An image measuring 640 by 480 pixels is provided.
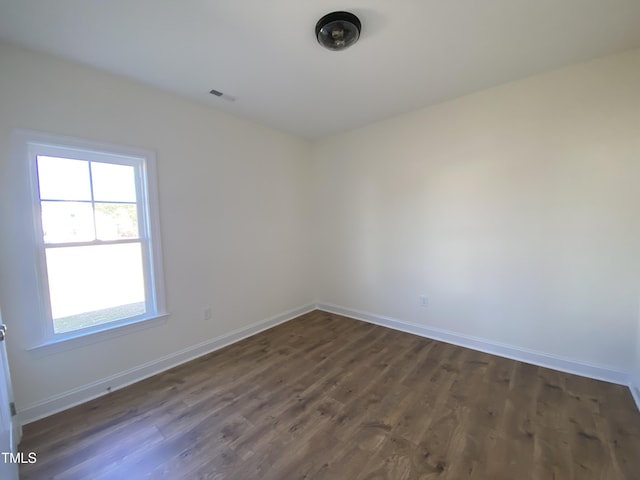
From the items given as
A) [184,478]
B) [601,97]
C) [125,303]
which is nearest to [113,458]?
[184,478]

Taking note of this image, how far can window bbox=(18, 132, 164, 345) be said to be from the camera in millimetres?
1902

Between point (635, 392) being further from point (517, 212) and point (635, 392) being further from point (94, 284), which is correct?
point (94, 284)

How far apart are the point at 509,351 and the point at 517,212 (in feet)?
4.45

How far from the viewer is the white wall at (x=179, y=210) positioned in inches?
70.2

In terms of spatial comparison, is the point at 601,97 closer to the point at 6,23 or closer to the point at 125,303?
the point at 6,23

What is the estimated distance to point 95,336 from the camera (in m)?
2.08

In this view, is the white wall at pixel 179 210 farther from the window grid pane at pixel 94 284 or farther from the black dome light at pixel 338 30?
the black dome light at pixel 338 30

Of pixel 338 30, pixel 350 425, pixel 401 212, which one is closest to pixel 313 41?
pixel 338 30

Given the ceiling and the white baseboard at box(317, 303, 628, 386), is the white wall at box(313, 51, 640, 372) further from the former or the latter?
the ceiling

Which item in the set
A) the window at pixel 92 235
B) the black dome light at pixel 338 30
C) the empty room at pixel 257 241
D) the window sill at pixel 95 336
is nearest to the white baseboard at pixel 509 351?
the empty room at pixel 257 241

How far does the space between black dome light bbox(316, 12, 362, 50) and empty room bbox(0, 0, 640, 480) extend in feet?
0.04

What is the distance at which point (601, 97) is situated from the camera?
81.9 inches

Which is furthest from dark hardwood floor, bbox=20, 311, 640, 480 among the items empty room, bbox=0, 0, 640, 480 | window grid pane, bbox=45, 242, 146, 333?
window grid pane, bbox=45, 242, 146, 333

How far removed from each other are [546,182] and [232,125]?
10.4 ft
